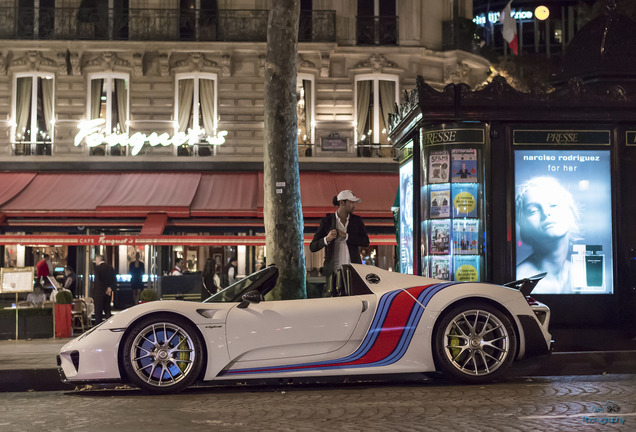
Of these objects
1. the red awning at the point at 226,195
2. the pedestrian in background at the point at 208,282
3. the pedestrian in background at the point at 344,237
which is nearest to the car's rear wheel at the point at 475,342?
the pedestrian in background at the point at 344,237

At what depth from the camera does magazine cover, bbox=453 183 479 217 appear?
10.9 meters

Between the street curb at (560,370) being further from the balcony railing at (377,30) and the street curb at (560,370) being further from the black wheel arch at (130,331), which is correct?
the balcony railing at (377,30)

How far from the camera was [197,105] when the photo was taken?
2300cm

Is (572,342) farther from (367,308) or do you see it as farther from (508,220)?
(367,308)

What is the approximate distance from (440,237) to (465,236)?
36 cm

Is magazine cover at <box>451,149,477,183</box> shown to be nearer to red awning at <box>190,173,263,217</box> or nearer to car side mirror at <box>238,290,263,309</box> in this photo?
car side mirror at <box>238,290,263,309</box>

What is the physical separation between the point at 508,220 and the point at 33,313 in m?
8.56

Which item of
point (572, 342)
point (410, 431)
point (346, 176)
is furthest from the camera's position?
point (346, 176)

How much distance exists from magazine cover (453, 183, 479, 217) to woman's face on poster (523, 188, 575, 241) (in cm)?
67

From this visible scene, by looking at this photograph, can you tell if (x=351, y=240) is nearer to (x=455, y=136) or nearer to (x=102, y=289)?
(x=455, y=136)

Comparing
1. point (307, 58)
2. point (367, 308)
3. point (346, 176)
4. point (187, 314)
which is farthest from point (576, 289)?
point (307, 58)

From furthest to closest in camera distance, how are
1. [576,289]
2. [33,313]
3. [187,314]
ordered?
[33,313] < [576,289] < [187,314]

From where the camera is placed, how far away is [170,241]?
61.4 feet

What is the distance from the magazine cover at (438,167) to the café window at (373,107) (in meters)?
11.9
